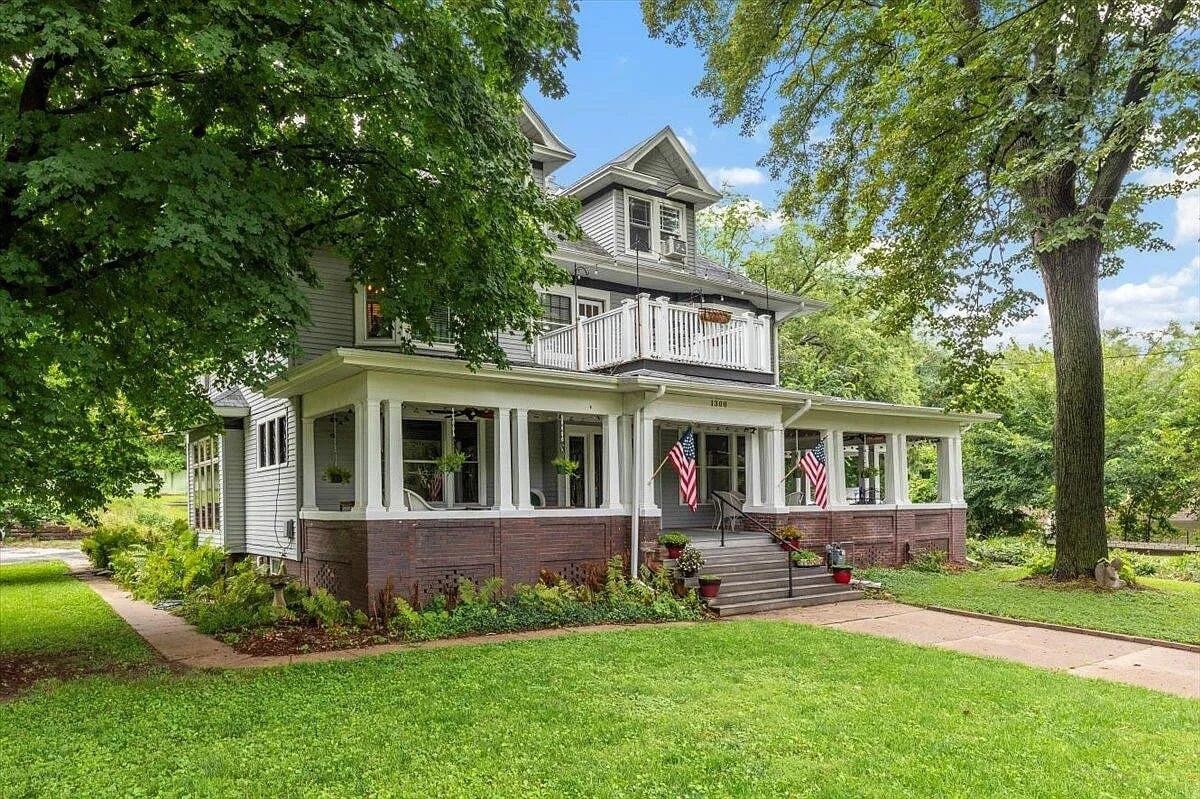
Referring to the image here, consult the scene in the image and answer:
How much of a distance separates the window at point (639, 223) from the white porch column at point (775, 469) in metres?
5.06

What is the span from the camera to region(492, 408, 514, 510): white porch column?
1116 cm

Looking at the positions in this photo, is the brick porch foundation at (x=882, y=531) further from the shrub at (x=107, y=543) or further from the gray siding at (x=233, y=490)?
the shrub at (x=107, y=543)

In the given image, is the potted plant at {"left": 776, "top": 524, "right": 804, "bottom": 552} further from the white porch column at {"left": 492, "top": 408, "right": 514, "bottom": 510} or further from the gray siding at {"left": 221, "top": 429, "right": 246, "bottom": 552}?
the gray siding at {"left": 221, "top": 429, "right": 246, "bottom": 552}

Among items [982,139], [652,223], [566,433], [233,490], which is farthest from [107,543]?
[982,139]

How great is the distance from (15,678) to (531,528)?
619 cm

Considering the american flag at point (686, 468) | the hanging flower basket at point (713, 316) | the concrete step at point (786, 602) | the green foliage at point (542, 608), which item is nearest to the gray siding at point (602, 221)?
the hanging flower basket at point (713, 316)

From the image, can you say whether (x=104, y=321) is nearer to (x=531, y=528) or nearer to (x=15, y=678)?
(x=15, y=678)

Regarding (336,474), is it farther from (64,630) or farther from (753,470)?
(753,470)

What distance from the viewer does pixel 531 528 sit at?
37.2ft

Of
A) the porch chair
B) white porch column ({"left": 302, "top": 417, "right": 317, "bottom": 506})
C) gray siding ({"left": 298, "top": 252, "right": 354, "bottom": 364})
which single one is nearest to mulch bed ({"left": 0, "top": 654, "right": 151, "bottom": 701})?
the porch chair

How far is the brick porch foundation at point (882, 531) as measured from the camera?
50.1 ft

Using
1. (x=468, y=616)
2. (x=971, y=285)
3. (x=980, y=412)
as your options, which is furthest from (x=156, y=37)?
(x=980, y=412)

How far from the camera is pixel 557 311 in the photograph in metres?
15.0

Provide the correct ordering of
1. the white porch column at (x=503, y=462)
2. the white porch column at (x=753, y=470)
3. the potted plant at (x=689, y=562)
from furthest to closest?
1. the white porch column at (x=753, y=470)
2. the potted plant at (x=689, y=562)
3. the white porch column at (x=503, y=462)
